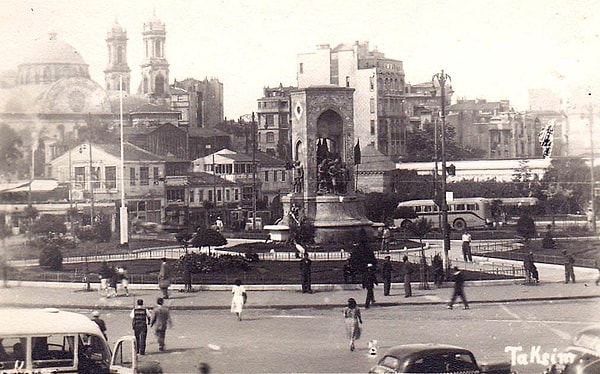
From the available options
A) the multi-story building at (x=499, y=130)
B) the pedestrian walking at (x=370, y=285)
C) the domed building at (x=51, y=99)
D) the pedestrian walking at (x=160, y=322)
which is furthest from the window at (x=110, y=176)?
the multi-story building at (x=499, y=130)

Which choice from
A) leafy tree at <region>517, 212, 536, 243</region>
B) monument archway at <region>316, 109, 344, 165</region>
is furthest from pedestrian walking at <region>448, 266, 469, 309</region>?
leafy tree at <region>517, 212, 536, 243</region>

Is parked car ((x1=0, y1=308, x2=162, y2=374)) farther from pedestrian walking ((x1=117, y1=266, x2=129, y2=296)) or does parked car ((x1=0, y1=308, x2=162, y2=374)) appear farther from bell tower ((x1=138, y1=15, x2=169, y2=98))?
bell tower ((x1=138, y1=15, x2=169, y2=98))

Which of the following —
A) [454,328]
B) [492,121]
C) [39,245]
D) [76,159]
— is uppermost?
[492,121]

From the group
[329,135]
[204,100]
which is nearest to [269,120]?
[329,135]

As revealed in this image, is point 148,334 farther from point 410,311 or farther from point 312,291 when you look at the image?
point 410,311

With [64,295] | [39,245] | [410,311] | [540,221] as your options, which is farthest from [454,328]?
[540,221]

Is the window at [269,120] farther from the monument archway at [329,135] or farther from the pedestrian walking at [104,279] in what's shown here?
the pedestrian walking at [104,279]

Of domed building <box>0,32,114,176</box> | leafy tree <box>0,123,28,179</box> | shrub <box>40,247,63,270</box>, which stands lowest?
shrub <box>40,247,63,270</box>

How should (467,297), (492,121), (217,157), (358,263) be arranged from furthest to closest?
1. (492,121)
2. (217,157)
3. (358,263)
4. (467,297)
